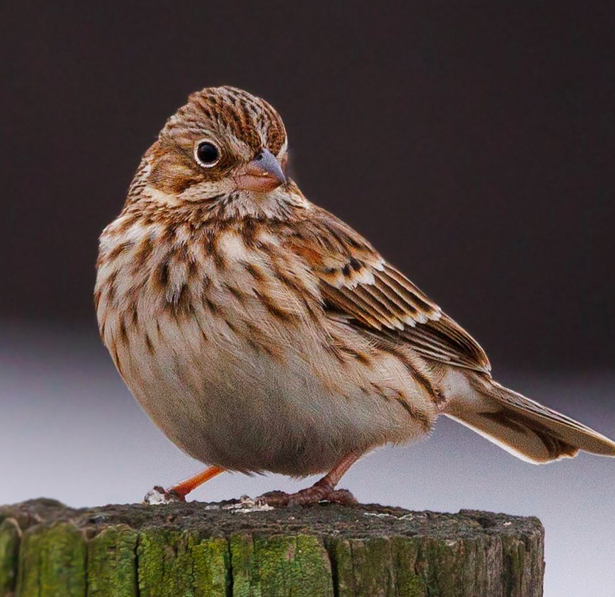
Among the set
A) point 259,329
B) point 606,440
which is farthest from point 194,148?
point 606,440

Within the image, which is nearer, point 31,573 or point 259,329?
point 31,573

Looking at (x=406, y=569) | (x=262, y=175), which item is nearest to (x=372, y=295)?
Answer: (x=262, y=175)

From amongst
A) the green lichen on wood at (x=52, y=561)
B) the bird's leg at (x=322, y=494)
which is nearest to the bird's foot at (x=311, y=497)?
the bird's leg at (x=322, y=494)

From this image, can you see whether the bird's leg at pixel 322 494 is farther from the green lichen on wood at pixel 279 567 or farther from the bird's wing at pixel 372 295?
the green lichen on wood at pixel 279 567

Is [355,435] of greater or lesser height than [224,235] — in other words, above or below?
below

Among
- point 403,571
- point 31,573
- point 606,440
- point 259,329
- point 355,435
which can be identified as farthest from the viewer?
point 606,440

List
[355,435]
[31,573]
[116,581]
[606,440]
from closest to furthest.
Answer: [31,573]
[116,581]
[355,435]
[606,440]

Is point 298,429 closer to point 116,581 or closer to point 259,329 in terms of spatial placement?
point 259,329
